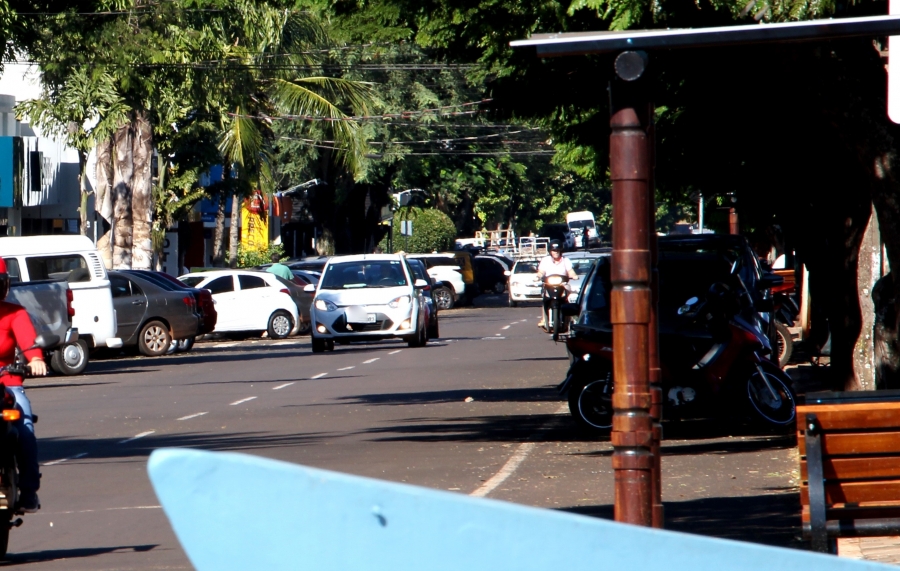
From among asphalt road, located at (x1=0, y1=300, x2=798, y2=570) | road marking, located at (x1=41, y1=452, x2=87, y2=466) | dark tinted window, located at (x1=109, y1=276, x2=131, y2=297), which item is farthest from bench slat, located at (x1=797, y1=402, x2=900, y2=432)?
dark tinted window, located at (x1=109, y1=276, x2=131, y2=297)

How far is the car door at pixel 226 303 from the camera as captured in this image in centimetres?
3266

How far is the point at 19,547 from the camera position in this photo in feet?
29.2

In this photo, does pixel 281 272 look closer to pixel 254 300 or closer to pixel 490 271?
pixel 254 300

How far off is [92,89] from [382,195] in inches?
1018

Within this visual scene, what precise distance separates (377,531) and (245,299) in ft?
98.0

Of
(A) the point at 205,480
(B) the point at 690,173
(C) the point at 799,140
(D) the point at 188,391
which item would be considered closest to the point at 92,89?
(D) the point at 188,391

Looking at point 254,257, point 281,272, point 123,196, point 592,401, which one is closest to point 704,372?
point 592,401

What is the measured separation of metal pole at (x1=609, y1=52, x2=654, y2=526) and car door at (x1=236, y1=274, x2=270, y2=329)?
89.2 ft

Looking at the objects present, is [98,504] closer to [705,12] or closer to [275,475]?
[705,12]

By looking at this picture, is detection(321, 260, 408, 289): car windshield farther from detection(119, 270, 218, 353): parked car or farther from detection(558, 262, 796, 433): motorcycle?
detection(558, 262, 796, 433): motorcycle

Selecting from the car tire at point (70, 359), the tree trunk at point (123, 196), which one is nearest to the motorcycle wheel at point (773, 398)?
the car tire at point (70, 359)

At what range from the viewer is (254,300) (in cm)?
3262

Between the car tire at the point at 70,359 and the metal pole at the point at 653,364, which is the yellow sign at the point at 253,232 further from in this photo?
the metal pole at the point at 653,364

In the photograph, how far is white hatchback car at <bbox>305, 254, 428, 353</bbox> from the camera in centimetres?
2647
